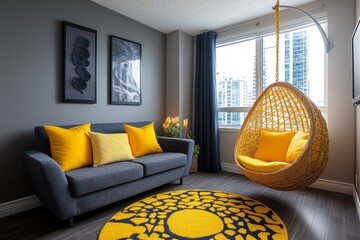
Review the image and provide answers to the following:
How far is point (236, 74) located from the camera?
3648 mm

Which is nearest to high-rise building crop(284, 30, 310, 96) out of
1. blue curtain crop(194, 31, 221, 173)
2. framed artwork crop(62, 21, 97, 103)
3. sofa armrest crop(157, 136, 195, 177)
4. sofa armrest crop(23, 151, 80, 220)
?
blue curtain crop(194, 31, 221, 173)

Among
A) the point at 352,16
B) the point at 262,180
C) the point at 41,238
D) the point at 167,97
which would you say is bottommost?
the point at 41,238

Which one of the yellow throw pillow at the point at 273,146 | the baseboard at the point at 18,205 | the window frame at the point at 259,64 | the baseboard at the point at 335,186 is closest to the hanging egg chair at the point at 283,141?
the yellow throw pillow at the point at 273,146

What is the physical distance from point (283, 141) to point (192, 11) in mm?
2156

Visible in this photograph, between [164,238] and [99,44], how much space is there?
2.48 metres

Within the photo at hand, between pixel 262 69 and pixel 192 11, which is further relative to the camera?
pixel 262 69

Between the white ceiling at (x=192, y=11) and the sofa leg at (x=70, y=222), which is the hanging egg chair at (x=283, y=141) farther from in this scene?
the sofa leg at (x=70, y=222)

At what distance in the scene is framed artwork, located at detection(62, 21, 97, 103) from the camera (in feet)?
8.23

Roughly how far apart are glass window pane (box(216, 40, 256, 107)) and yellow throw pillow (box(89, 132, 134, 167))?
78.8 inches

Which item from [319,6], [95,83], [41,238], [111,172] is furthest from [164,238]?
[319,6]

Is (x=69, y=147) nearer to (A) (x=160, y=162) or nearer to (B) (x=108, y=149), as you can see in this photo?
(B) (x=108, y=149)

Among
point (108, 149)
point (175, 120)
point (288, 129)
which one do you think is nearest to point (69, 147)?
point (108, 149)

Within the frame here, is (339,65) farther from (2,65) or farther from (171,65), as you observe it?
(2,65)

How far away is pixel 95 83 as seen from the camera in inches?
110
